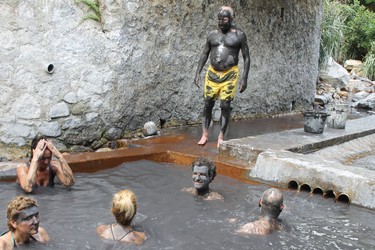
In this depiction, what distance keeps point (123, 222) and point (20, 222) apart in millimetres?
874

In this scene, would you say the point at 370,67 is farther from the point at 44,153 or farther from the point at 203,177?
the point at 44,153

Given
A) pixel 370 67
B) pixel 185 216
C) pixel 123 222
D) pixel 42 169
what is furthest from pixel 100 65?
pixel 370 67

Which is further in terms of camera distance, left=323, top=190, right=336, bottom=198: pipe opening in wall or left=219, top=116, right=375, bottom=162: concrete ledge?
left=219, top=116, right=375, bottom=162: concrete ledge

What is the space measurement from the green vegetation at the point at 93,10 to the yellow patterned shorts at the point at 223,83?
186 centimetres

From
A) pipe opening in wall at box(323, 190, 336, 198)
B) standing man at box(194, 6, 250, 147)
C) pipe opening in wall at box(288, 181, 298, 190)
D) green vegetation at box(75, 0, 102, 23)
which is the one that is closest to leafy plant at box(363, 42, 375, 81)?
standing man at box(194, 6, 250, 147)

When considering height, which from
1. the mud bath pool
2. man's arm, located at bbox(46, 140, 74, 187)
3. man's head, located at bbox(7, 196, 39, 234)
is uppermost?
man's head, located at bbox(7, 196, 39, 234)

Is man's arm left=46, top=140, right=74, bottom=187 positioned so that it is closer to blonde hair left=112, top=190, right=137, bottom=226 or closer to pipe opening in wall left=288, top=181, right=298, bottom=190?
blonde hair left=112, top=190, right=137, bottom=226

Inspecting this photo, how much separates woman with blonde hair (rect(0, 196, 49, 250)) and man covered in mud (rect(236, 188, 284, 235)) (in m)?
1.88

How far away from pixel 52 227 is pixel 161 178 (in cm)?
188

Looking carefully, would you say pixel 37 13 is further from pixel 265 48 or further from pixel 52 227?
pixel 265 48

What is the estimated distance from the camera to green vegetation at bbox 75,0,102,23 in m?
7.19

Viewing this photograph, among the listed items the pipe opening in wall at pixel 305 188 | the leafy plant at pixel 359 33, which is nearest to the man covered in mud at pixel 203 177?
the pipe opening in wall at pixel 305 188

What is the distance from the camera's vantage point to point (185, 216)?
5.01 meters

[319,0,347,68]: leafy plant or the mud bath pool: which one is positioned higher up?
[319,0,347,68]: leafy plant
